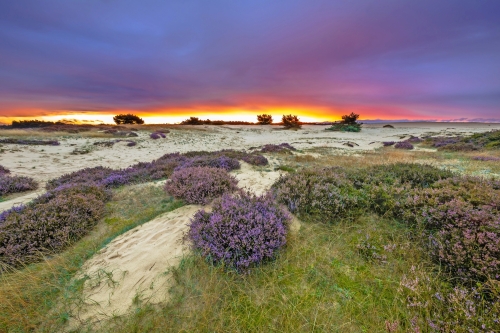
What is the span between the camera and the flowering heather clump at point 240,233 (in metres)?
3.18

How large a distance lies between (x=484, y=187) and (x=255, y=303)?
4.85m

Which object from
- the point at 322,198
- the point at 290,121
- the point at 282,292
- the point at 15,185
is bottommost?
the point at 282,292

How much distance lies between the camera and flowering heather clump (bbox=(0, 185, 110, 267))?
395 centimetres

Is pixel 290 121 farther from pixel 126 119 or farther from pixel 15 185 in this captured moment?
pixel 15 185

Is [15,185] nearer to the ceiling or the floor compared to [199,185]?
nearer to the floor

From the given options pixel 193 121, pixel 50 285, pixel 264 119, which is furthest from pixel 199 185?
pixel 264 119

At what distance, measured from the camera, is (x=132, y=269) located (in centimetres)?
347

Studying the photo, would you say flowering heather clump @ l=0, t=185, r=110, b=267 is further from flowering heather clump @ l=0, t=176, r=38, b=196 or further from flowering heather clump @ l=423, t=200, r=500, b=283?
flowering heather clump @ l=423, t=200, r=500, b=283

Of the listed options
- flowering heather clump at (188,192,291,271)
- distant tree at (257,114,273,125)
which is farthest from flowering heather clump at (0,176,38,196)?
distant tree at (257,114,273,125)

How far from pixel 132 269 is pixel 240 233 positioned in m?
1.89

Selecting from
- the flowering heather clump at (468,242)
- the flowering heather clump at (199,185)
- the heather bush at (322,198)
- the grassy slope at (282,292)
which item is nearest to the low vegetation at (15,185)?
the flowering heather clump at (199,185)

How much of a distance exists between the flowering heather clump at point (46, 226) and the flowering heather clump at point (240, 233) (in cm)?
284

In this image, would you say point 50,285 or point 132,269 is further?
point 132,269

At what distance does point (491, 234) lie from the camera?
2.61m
